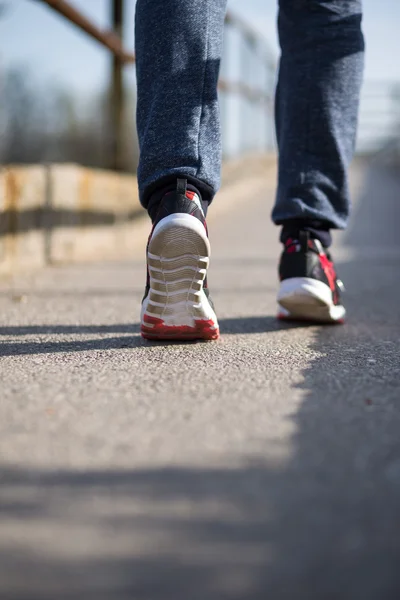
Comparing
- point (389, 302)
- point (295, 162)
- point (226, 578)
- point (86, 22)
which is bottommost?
point (226, 578)

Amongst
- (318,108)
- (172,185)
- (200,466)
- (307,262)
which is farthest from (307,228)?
(200,466)

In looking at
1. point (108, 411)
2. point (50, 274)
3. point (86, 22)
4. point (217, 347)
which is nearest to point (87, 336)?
point (217, 347)

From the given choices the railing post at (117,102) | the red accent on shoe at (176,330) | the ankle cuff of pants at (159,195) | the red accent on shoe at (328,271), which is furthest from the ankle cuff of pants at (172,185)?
the railing post at (117,102)

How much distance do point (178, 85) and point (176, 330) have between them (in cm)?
37

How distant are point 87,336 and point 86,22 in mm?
1529

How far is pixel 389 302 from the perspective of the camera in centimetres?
168

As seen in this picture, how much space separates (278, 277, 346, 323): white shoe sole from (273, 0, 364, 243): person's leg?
13 centimetres

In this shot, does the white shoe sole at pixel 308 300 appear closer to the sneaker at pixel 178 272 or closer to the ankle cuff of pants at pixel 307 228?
the ankle cuff of pants at pixel 307 228

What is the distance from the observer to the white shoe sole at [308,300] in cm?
129

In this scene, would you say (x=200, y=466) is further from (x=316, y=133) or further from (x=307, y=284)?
(x=316, y=133)

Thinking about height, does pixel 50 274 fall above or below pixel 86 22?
below

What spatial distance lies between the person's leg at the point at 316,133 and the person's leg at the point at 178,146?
11.1 inches

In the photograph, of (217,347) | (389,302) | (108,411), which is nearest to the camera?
(108,411)

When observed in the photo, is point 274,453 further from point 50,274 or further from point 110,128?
point 110,128
